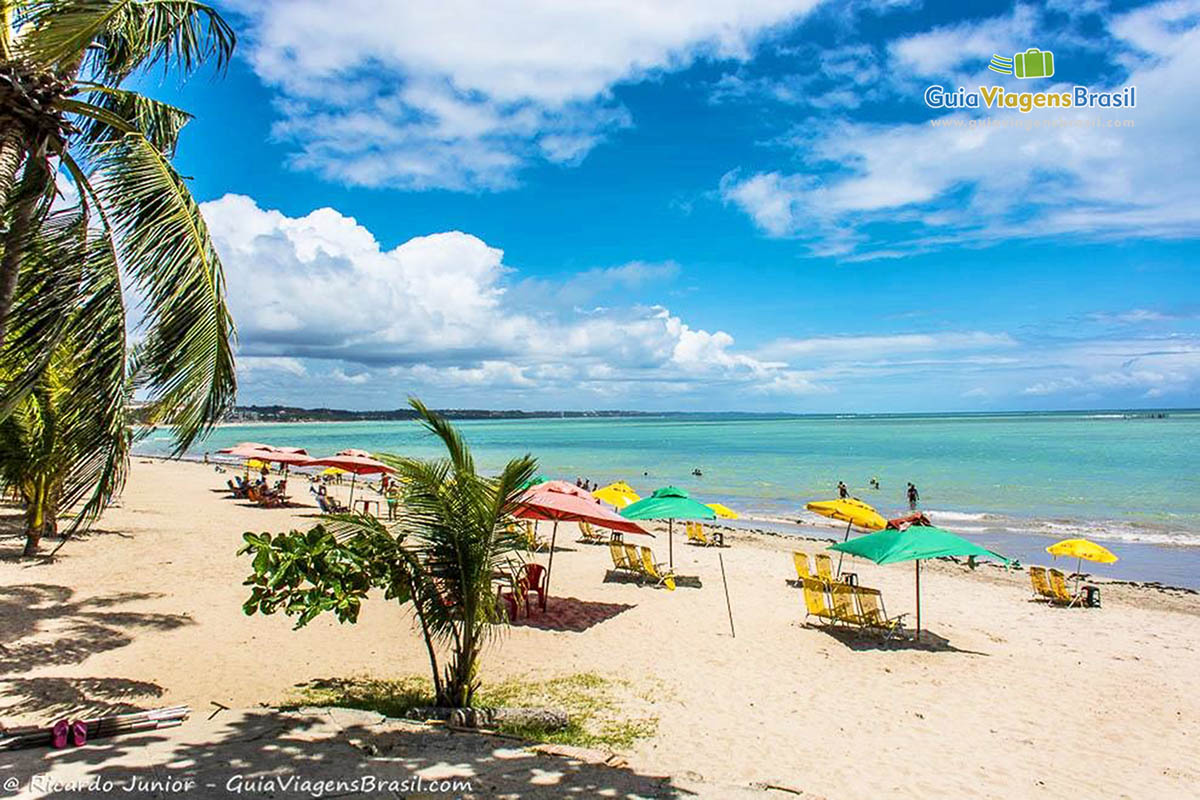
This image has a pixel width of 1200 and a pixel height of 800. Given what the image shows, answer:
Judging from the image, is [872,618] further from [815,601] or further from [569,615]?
[569,615]

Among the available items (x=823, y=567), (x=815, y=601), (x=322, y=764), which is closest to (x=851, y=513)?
(x=823, y=567)

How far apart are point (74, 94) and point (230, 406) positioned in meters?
2.40

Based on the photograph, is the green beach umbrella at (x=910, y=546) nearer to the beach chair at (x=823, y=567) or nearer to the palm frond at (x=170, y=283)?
the beach chair at (x=823, y=567)

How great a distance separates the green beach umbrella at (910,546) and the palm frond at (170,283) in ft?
23.5

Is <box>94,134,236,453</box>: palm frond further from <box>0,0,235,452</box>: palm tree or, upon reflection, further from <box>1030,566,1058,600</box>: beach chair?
<box>1030,566,1058,600</box>: beach chair

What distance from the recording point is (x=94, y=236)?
17.0 feet

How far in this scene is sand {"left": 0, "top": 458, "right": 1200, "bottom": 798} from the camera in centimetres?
538

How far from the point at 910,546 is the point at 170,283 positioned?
8094 mm

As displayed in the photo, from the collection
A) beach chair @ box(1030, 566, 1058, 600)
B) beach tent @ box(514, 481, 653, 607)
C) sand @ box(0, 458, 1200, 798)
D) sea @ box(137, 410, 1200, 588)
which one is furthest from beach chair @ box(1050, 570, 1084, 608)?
beach tent @ box(514, 481, 653, 607)

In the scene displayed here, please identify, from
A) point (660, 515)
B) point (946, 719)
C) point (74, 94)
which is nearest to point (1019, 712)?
point (946, 719)

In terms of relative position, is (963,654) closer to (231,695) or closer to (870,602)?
(870,602)

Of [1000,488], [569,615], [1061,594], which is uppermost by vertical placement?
[569,615]

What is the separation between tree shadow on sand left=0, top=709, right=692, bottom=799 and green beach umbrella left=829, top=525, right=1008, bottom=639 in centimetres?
482

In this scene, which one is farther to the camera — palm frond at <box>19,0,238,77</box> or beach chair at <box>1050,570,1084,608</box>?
beach chair at <box>1050,570,1084,608</box>
